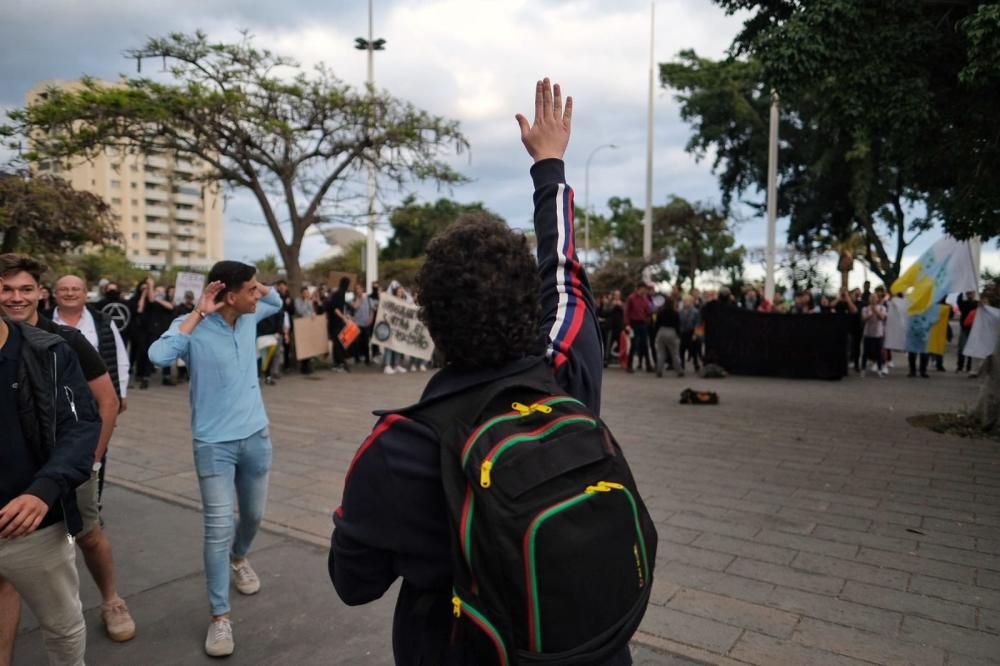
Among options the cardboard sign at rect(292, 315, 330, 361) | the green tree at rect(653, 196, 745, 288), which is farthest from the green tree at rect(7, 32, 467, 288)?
the green tree at rect(653, 196, 745, 288)

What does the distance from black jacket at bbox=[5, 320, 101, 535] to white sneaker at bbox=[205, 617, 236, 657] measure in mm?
1023

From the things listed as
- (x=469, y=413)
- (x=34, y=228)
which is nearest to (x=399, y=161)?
(x=34, y=228)

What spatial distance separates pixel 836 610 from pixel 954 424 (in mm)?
6162

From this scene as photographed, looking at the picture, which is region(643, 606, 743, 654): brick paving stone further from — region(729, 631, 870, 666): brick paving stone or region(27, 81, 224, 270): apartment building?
region(27, 81, 224, 270): apartment building

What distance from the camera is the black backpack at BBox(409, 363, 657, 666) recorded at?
4.26 ft

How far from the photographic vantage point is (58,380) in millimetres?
2609

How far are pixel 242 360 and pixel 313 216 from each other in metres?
12.4

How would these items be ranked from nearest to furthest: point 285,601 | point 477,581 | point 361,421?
point 477,581, point 285,601, point 361,421

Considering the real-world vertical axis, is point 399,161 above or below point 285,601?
above

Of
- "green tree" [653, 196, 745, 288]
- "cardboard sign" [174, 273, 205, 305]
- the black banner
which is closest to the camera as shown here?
"cardboard sign" [174, 273, 205, 305]

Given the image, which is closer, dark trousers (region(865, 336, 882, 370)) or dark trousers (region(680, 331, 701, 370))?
dark trousers (region(865, 336, 882, 370))

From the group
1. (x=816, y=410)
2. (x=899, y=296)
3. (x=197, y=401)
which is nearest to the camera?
(x=197, y=401)

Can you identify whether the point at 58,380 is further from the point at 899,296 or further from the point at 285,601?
the point at 899,296

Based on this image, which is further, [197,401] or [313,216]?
[313,216]
